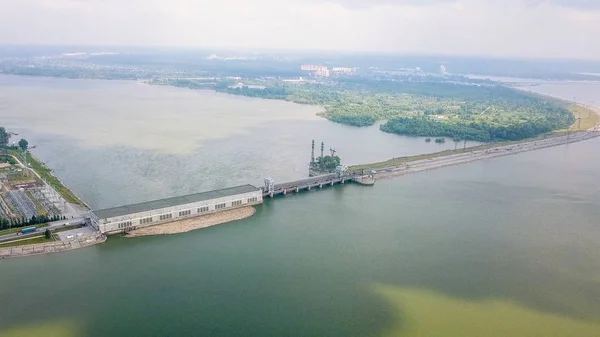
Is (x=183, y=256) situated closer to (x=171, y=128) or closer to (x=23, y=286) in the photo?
(x=23, y=286)

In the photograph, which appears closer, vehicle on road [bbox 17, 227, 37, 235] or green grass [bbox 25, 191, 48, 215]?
vehicle on road [bbox 17, 227, 37, 235]

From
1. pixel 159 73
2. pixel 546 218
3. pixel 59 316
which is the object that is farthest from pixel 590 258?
pixel 159 73

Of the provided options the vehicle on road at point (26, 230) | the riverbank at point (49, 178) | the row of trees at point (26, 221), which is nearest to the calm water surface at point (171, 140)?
the riverbank at point (49, 178)

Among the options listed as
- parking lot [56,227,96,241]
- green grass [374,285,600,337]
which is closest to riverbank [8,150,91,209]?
parking lot [56,227,96,241]

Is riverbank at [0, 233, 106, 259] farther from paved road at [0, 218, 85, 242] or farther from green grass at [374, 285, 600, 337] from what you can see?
green grass at [374, 285, 600, 337]

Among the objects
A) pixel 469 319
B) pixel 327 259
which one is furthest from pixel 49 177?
pixel 469 319
